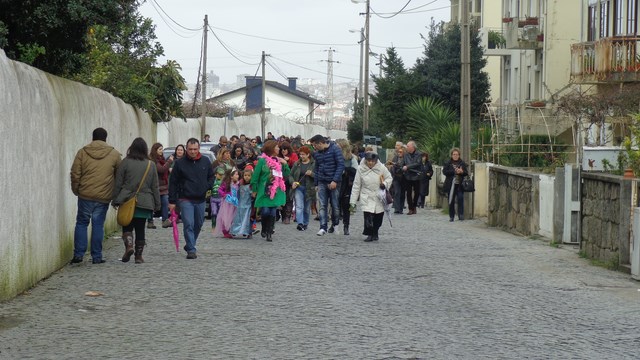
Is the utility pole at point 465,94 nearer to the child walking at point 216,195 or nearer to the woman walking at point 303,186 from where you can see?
the woman walking at point 303,186

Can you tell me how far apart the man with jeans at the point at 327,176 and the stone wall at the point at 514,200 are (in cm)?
349

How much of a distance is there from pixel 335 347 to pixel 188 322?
5.76ft

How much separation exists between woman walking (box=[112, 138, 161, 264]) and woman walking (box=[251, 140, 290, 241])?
422cm

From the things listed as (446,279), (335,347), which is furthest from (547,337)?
(446,279)

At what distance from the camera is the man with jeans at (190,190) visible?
15.9 meters

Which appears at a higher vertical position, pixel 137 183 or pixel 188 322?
pixel 137 183

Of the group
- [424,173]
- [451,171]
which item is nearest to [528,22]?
[424,173]

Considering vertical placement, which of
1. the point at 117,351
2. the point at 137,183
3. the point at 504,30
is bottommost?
the point at 117,351

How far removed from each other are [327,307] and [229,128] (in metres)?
49.0

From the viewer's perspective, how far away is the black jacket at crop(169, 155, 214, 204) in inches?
626

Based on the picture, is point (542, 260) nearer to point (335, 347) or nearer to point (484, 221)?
point (335, 347)

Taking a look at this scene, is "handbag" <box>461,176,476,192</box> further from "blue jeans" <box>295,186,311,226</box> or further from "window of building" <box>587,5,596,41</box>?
"window of building" <box>587,5,596,41</box>

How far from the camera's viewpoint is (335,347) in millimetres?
8945

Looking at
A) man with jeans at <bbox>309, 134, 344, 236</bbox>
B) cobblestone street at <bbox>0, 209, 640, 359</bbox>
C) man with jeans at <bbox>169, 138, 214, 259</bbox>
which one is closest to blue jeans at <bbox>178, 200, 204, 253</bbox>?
man with jeans at <bbox>169, 138, 214, 259</bbox>
